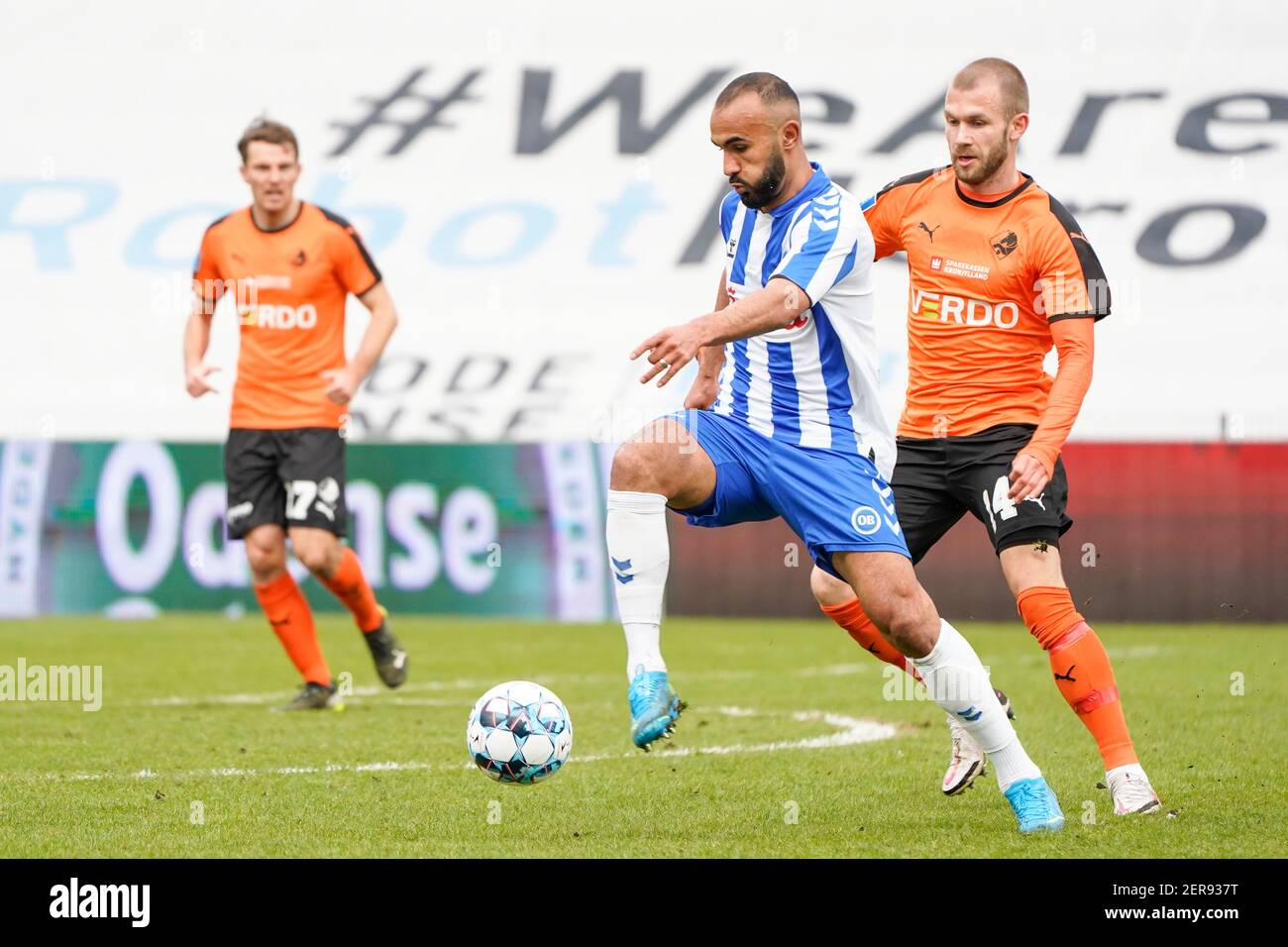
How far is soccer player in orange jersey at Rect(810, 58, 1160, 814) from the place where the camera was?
566cm

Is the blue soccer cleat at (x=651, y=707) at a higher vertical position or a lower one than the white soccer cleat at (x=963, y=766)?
higher

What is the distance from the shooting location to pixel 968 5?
69.2 ft

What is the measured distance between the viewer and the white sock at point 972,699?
5.31 m

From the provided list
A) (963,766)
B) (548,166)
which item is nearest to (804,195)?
(963,766)

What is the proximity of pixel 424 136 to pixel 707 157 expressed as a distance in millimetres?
3221

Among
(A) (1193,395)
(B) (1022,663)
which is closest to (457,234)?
(A) (1193,395)

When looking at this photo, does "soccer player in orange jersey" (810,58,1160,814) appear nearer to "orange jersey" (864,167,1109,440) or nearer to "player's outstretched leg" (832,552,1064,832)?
"orange jersey" (864,167,1109,440)

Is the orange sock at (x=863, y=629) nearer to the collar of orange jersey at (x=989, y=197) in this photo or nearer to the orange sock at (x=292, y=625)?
the collar of orange jersey at (x=989, y=197)

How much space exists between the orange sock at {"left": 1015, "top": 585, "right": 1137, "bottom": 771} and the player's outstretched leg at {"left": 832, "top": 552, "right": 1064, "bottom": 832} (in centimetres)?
41

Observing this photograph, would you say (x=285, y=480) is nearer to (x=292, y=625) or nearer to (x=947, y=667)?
(x=292, y=625)

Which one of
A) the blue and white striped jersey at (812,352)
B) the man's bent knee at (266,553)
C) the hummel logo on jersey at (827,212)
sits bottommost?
the man's bent knee at (266,553)

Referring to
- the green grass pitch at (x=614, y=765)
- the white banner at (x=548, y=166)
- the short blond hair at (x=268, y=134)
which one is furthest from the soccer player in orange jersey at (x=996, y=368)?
the white banner at (x=548, y=166)

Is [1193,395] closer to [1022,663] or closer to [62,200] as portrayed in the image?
[1022,663]

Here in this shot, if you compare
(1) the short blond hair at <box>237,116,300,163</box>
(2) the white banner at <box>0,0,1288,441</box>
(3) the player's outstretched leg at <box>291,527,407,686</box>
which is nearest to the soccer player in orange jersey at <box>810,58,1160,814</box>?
(3) the player's outstretched leg at <box>291,527,407,686</box>
